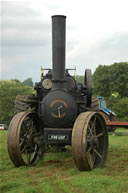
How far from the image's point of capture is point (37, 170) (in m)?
7.89

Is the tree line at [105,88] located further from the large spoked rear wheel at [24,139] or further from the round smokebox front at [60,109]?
the round smokebox front at [60,109]

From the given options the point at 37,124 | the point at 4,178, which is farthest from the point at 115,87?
the point at 4,178

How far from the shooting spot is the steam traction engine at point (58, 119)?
783 centimetres

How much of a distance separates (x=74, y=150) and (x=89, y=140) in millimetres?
546

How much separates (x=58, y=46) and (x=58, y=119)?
187 centimetres

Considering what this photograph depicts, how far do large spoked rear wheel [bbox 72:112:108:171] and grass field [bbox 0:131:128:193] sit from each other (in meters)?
0.26

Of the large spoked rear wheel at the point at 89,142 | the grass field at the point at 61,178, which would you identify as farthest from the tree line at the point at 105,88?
the large spoked rear wheel at the point at 89,142

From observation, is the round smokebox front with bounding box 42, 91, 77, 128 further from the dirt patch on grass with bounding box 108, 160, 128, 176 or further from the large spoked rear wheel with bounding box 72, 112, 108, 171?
the dirt patch on grass with bounding box 108, 160, 128, 176

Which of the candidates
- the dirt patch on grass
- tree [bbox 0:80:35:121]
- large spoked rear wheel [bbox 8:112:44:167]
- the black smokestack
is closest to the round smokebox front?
the black smokestack

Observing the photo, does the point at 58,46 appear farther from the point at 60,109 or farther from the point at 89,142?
the point at 89,142

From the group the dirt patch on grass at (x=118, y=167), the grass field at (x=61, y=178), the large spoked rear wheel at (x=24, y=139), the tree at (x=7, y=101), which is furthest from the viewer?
the tree at (x=7, y=101)

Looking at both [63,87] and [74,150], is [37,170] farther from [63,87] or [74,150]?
[63,87]

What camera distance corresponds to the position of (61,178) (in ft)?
22.4

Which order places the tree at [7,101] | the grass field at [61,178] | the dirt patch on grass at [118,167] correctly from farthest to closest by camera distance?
the tree at [7,101] < the dirt patch on grass at [118,167] < the grass field at [61,178]
